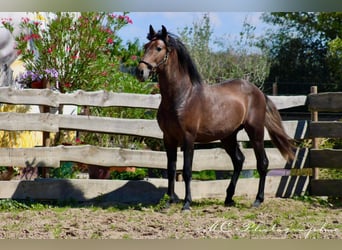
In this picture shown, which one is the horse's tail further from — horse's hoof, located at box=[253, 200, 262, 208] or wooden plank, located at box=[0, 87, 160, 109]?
wooden plank, located at box=[0, 87, 160, 109]

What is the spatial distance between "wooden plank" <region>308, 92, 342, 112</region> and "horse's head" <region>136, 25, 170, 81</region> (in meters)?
2.06

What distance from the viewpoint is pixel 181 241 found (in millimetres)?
4324

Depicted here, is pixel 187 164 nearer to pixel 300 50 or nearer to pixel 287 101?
pixel 287 101

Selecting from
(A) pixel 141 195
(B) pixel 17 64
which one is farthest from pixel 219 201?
(B) pixel 17 64

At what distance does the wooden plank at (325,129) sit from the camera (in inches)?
247

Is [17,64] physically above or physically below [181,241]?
above

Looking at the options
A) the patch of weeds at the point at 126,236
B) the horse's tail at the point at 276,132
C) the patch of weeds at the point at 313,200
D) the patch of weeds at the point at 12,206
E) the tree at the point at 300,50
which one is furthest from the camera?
the tree at the point at 300,50

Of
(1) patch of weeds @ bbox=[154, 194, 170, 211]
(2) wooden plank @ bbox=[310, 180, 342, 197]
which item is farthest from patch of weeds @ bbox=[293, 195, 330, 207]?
(1) patch of weeds @ bbox=[154, 194, 170, 211]

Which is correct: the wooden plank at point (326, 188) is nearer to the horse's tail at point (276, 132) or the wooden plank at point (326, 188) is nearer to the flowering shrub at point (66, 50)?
the horse's tail at point (276, 132)

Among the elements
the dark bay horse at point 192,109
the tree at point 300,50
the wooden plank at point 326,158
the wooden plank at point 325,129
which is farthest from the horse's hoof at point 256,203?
the tree at point 300,50

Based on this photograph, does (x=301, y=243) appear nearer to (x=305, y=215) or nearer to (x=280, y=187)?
(x=305, y=215)

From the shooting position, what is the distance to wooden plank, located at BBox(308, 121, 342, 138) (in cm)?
628

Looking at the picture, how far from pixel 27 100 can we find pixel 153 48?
63.5 inches

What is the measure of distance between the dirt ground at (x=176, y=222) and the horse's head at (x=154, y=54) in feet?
4.15
